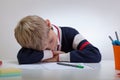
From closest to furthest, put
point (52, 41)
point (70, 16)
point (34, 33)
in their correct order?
point (34, 33) → point (52, 41) → point (70, 16)

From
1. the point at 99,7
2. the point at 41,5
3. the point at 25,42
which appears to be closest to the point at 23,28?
the point at 25,42

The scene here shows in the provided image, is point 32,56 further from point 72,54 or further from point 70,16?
point 70,16

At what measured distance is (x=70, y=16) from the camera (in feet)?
6.17

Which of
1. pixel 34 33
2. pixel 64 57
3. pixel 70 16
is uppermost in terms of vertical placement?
pixel 70 16

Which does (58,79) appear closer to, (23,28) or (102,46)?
(23,28)

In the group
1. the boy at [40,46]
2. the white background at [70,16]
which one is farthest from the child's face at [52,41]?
the white background at [70,16]

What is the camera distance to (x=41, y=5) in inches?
72.4

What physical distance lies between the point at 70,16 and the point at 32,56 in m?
0.79

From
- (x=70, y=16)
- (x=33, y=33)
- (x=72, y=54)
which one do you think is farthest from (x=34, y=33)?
(x=70, y=16)

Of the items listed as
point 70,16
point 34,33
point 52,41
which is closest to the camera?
point 34,33

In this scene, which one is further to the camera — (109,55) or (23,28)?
(109,55)

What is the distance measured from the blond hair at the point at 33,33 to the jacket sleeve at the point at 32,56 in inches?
1.1

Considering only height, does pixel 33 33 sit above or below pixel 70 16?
below

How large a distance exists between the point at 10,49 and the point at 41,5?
0.40m
